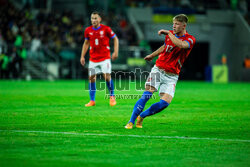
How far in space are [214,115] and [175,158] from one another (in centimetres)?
587

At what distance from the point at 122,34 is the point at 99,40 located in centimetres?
2400

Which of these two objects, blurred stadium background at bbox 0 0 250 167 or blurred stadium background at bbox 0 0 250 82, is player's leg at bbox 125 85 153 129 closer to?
blurred stadium background at bbox 0 0 250 167

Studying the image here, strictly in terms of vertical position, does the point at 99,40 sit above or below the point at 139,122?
above

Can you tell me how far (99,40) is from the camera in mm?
13945

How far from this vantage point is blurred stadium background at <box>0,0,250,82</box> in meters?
33.0

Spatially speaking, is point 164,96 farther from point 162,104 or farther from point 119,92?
point 119,92

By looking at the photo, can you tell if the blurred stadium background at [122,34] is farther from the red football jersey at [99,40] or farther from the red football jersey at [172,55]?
the red football jersey at [172,55]

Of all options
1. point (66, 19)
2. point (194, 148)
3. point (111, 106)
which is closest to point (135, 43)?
point (66, 19)

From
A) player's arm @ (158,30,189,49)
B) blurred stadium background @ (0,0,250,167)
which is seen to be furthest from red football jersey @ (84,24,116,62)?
player's arm @ (158,30,189,49)

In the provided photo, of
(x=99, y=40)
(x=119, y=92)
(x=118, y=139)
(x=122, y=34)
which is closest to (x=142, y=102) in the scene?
(x=118, y=139)

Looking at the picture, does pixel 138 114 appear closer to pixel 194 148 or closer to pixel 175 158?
pixel 194 148

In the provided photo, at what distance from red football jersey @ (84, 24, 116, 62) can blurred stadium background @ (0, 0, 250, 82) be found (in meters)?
18.2

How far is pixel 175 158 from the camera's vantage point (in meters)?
6.49

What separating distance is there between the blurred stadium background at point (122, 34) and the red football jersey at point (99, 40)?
18.2 meters
